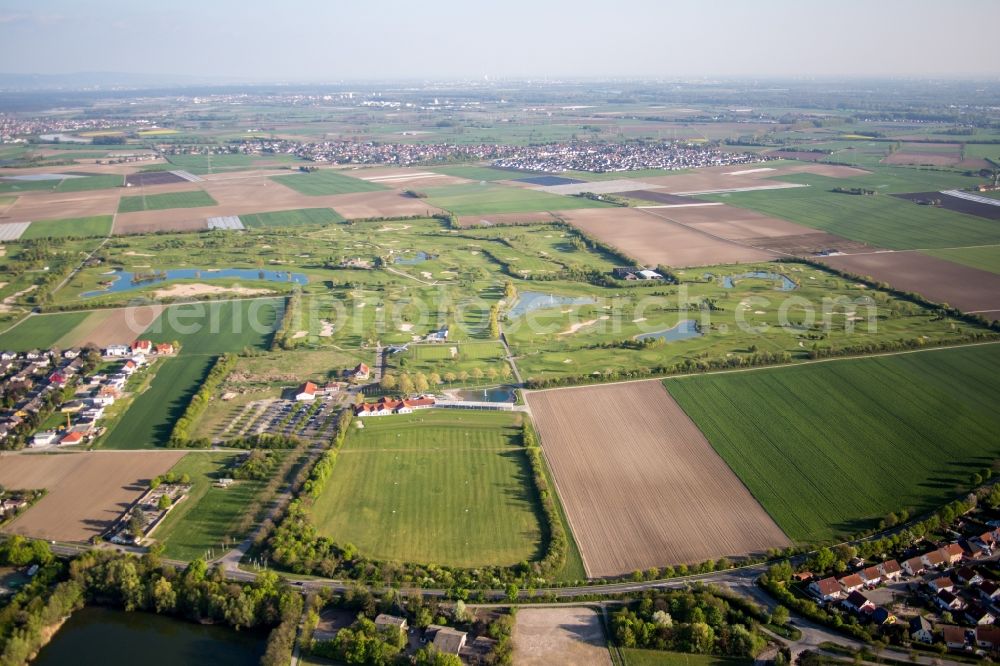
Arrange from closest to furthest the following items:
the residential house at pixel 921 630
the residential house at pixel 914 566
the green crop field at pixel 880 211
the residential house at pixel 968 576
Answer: the residential house at pixel 921 630 → the residential house at pixel 968 576 → the residential house at pixel 914 566 → the green crop field at pixel 880 211

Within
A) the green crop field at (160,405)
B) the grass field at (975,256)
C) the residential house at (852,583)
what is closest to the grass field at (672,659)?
the residential house at (852,583)

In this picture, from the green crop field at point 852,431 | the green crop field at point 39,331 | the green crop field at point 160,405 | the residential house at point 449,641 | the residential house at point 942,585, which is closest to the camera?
the residential house at point 449,641

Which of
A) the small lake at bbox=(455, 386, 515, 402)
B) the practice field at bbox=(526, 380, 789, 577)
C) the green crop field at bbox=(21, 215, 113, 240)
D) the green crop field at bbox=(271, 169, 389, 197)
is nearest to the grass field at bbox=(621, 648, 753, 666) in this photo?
the practice field at bbox=(526, 380, 789, 577)

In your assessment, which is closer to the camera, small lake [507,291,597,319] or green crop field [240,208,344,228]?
small lake [507,291,597,319]

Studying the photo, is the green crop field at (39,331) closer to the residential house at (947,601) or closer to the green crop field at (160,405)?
the green crop field at (160,405)

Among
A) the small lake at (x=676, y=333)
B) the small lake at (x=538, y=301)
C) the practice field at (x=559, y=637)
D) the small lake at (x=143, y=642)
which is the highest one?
the small lake at (x=538, y=301)

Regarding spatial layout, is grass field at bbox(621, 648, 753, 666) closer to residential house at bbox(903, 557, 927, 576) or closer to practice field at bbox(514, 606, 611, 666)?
practice field at bbox(514, 606, 611, 666)
